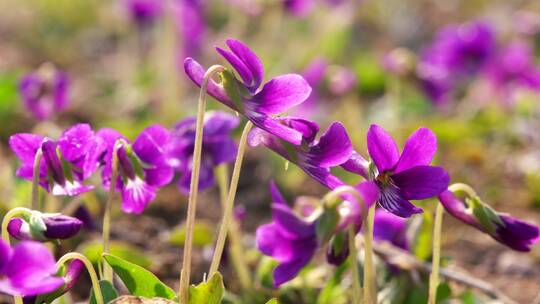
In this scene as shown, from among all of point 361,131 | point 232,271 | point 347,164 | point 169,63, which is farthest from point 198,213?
point 347,164

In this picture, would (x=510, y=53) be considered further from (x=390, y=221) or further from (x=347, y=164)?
(x=347, y=164)

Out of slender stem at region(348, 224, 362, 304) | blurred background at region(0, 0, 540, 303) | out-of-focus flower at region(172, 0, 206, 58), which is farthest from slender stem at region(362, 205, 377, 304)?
out-of-focus flower at region(172, 0, 206, 58)

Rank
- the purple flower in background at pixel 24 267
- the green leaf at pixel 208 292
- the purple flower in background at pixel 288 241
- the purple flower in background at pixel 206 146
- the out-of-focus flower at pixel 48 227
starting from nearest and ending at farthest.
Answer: the purple flower in background at pixel 24 267 → the purple flower in background at pixel 288 241 → the out-of-focus flower at pixel 48 227 → the green leaf at pixel 208 292 → the purple flower in background at pixel 206 146

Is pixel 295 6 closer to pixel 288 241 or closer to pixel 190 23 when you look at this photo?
pixel 190 23

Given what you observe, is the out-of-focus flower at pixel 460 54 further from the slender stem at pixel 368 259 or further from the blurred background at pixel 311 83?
the slender stem at pixel 368 259

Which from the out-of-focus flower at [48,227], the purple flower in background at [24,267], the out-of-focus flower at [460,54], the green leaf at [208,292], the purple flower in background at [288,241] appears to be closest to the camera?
the purple flower in background at [24,267]

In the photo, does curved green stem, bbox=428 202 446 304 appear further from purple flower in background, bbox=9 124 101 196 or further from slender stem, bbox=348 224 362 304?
purple flower in background, bbox=9 124 101 196

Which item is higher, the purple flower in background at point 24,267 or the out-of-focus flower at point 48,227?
the purple flower in background at point 24,267

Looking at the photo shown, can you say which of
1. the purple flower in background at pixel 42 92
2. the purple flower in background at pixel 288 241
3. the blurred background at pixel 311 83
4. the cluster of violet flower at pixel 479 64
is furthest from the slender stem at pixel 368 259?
the cluster of violet flower at pixel 479 64
